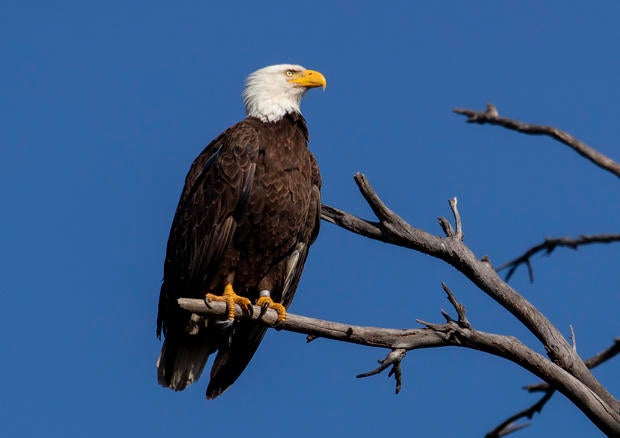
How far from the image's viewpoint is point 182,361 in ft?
20.1

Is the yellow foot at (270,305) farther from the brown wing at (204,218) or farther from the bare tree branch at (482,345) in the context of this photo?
the bare tree branch at (482,345)

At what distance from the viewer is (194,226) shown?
221 inches

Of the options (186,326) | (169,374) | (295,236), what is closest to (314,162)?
(295,236)

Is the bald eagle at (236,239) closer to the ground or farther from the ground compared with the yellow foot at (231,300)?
farther from the ground

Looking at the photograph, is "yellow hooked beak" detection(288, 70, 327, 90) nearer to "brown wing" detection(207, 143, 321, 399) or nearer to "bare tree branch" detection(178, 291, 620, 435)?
"brown wing" detection(207, 143, 321, 399)

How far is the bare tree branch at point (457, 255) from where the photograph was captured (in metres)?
4.81

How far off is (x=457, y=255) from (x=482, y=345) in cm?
80

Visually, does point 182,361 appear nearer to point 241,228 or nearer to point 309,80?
point 241,228

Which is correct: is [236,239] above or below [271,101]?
below

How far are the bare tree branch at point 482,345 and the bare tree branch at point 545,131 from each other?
1.61 meters

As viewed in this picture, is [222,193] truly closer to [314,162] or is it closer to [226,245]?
[226,245]

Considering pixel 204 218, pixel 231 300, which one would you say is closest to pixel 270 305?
pixel 231 300

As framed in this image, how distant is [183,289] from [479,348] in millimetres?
2062

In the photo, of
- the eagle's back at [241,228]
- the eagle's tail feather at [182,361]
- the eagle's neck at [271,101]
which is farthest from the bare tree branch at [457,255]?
the eagle's tail feather at [182,361]
